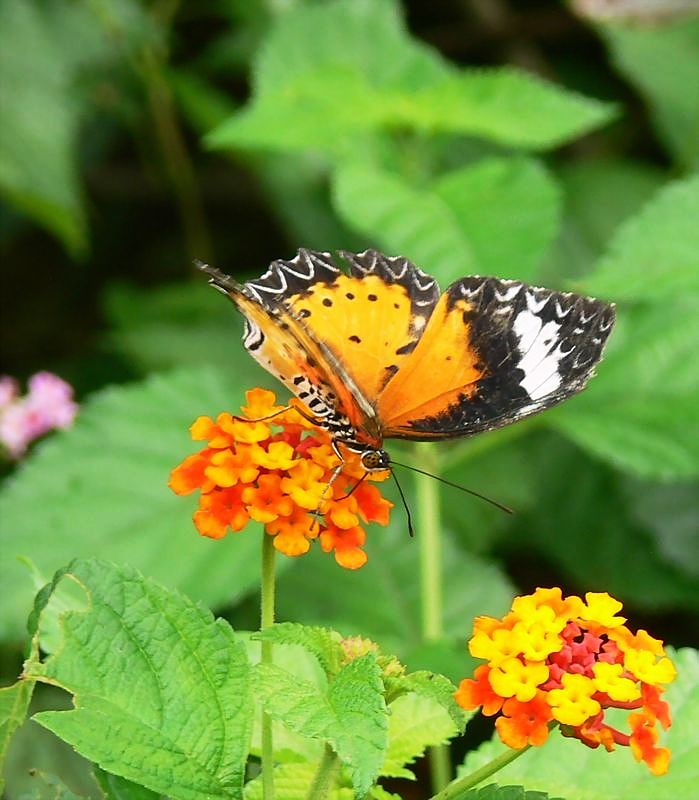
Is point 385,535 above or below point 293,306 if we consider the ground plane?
above

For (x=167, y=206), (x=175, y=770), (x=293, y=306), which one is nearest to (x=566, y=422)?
(x=293, y=306)

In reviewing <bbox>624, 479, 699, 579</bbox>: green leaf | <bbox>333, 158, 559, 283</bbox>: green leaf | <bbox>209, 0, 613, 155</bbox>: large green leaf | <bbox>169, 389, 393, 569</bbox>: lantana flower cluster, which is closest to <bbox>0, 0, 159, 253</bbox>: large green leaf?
<bbox>209, 0, 613, 155</bbox>: large green leaf

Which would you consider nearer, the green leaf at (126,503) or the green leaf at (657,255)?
the green leaf at (657,255)

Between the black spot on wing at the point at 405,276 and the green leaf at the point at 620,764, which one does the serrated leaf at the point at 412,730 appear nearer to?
the green leaf at the point at 620,764

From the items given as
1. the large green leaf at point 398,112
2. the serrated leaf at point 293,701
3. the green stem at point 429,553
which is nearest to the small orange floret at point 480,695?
the serrated leaf at point 293,701

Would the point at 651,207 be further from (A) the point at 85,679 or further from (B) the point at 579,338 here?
(A) the point at 85,679

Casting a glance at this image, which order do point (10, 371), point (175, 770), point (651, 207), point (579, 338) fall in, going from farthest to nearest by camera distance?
point (10, 371) < point (651, 207) < point (579, 338) < point (175, 770)
